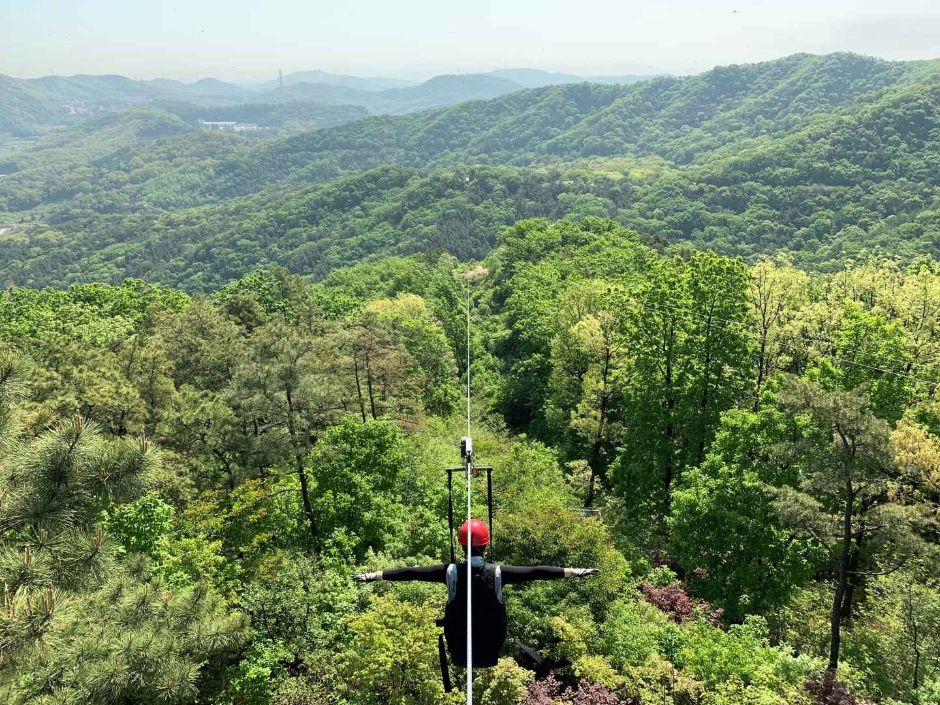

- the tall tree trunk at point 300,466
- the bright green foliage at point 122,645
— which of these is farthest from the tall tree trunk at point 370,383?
the bright green foliage at point 122,645

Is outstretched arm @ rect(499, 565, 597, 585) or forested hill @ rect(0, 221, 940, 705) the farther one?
forested hill @ rect(0, 221, 940, 705)

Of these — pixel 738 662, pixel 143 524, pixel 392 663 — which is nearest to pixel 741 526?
pixel 738 662

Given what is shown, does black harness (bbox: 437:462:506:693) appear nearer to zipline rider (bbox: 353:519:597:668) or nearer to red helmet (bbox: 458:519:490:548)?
zipline rider (bbox: 353:519:597:668)

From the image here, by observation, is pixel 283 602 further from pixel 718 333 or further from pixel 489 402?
pixel 489 402

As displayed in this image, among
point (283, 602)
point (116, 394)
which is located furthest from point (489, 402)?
point (283, 602)

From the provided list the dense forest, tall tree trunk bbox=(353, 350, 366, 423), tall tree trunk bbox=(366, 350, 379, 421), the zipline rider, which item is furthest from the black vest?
tall tree trunk bbox=(366, 350, 379, 421)

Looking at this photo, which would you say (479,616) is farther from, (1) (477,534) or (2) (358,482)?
(2) (358,482)

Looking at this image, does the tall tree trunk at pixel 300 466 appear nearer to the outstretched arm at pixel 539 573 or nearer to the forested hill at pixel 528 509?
the forested hill at pixel 528 509

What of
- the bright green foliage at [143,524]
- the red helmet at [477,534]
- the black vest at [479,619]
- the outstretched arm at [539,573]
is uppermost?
the red helmet at [477,534]
